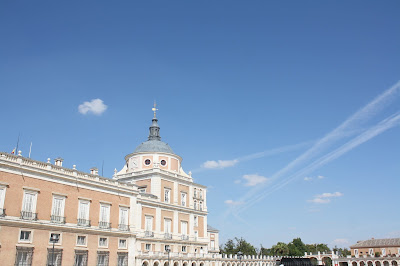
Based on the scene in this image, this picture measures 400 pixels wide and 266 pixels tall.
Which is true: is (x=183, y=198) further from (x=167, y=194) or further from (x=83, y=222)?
(x=83, y=222)

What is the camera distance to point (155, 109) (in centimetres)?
6556

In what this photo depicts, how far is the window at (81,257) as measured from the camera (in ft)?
124

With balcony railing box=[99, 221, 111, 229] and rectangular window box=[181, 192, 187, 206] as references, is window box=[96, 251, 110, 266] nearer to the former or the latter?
balcony railing box=[99, 221, 111, 229]

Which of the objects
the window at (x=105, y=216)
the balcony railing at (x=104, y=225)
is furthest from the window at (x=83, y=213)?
the window at (x=105, y=216)

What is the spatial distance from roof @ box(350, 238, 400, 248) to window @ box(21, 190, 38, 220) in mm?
85730

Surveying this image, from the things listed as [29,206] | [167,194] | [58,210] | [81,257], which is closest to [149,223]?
[167,194]

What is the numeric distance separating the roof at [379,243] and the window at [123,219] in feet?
242

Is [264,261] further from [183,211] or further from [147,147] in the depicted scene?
[147,147]

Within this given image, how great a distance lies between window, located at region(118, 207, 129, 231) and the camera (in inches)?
1732

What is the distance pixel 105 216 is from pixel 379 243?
257 ft

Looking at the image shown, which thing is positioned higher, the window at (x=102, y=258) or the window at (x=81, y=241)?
the window at (x=81, y=241)

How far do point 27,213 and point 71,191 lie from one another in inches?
214

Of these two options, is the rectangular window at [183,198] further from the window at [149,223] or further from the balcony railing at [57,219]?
the balcony railing at [57,219]

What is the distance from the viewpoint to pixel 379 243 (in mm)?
94250
